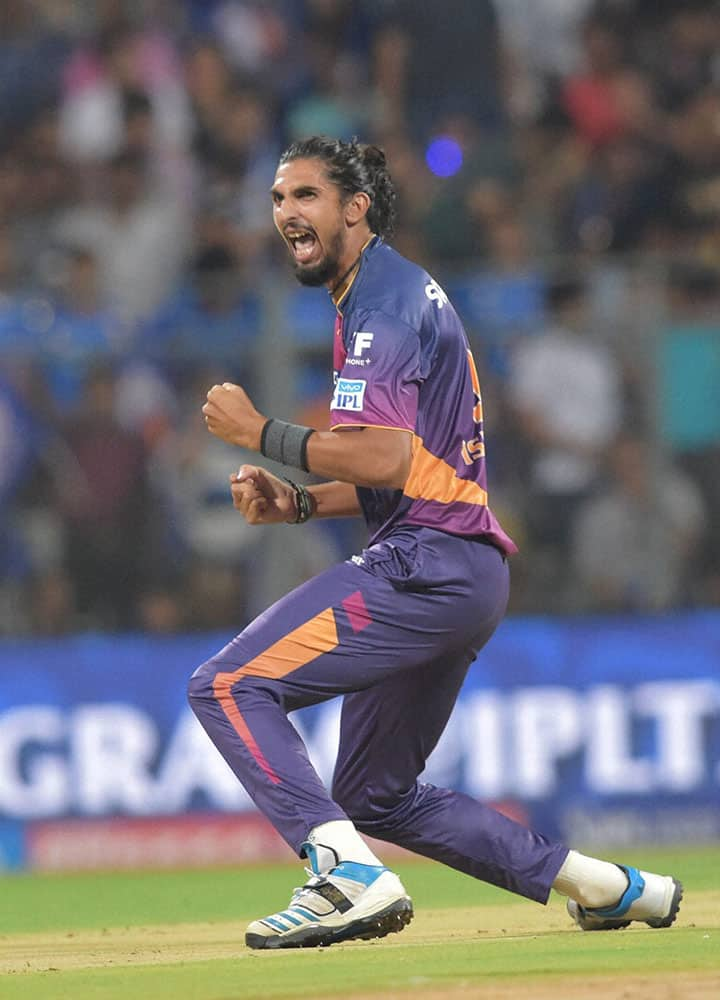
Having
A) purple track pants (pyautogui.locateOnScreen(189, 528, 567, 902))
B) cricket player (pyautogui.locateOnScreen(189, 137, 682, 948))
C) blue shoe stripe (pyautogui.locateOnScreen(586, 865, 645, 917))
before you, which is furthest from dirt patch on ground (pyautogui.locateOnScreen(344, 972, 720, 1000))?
blue shoe stripe (pyautogui.locateOnScreen(586, 865, 645, 917))

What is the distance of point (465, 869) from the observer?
19.8 feet

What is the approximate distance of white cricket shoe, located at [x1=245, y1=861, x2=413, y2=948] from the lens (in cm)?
548

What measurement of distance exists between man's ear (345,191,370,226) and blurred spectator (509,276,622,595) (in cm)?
470

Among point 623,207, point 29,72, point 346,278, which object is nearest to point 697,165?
point 623,207

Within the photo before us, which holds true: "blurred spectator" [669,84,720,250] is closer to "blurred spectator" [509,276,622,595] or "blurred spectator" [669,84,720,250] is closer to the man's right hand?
"blurred spectator" [509,276,622,595]

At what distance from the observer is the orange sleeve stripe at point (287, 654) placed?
561 centimetres

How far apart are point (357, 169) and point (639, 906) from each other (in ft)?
8.26

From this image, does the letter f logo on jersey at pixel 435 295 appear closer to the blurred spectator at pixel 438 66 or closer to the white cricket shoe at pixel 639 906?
the white cricket shoe at pixel 639 906

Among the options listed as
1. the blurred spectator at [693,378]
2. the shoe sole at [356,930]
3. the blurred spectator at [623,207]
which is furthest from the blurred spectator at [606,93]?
the shoe sole at [356,930]

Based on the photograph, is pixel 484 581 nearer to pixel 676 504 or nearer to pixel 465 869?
pixel 465 869

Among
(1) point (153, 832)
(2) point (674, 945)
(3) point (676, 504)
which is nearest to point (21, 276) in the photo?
(1) point (153, 832)

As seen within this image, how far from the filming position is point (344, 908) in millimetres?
5504

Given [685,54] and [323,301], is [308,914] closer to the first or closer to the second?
[323,301]

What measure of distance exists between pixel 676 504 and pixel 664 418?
0.49 metres
